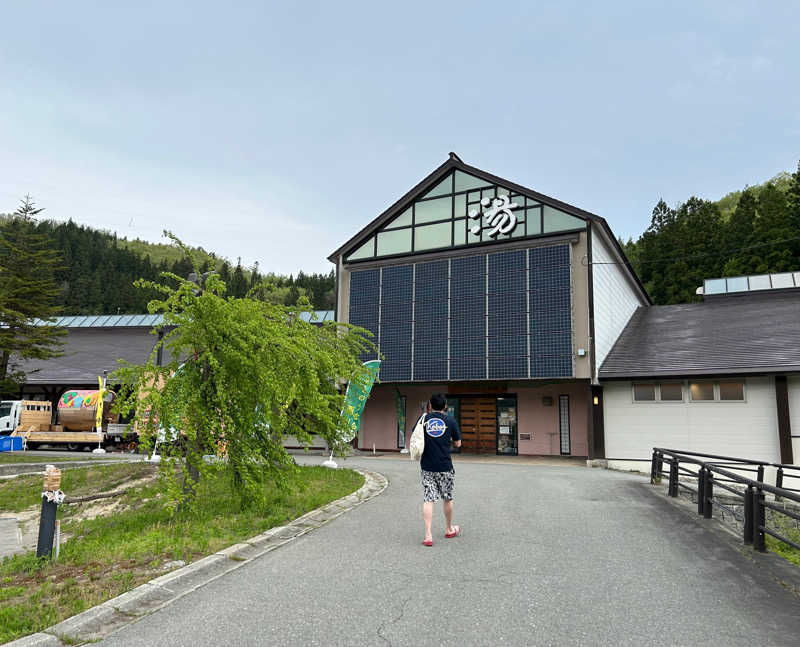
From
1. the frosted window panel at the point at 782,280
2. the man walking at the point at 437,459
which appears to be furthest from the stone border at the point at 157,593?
the frosted window panel at the point at 782,280

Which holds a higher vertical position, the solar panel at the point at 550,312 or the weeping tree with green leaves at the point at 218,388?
the solar panel at the point at 550,312

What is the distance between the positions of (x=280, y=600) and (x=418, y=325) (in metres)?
18.0

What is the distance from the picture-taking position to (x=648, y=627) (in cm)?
416

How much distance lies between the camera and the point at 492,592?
487 cm

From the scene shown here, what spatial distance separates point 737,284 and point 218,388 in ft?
96.3

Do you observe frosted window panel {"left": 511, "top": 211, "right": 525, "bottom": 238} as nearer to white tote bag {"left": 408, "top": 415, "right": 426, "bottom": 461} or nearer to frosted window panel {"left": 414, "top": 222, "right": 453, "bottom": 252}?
frosted window panel {"left": 414, "top": 222, "right": 453, "bottom": 252}

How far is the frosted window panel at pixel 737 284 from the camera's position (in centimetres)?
2823

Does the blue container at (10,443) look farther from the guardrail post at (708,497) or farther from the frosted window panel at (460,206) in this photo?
the guardrail post at (708,497)

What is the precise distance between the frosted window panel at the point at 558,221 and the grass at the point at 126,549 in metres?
13.3

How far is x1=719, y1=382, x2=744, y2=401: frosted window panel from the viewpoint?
18.0 meters

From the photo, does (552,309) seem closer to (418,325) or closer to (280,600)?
(418,325)

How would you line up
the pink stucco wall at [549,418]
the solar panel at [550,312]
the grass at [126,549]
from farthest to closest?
the pink stucco wall at [549,418]
the solar panel at [550,312]
the grass at [126,549]

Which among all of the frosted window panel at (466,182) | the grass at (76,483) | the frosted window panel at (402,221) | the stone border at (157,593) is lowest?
the grass at (76,483)

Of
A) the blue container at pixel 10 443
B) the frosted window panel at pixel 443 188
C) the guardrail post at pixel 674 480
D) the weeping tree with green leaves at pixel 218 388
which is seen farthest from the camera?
the blue container at pixel 10 443
